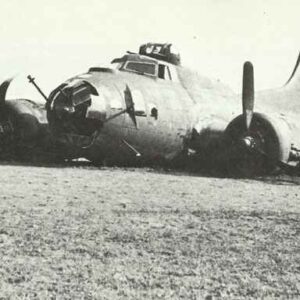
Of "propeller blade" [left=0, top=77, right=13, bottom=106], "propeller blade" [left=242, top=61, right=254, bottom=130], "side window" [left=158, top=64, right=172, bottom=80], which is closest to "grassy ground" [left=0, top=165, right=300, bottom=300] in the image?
"propeller blade" [left=242, top=61, right=254, bottom=130]

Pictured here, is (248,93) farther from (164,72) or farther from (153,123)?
(153,123)

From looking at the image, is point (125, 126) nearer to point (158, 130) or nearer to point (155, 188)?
point (158, 130)

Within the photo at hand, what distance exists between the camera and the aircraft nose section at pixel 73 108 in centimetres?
1570

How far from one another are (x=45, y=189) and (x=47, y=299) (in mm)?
6719

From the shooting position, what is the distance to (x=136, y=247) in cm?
646

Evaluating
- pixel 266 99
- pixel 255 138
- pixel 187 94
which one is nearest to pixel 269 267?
pixel 255 138

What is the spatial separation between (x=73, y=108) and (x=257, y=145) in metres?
5.46

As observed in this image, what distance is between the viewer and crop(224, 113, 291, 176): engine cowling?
643 inches

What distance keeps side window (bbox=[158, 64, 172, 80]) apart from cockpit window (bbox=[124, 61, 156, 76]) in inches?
13.7

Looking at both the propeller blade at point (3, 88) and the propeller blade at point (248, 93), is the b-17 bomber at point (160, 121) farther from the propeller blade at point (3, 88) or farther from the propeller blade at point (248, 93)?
the propeller blade at point (3, 88)

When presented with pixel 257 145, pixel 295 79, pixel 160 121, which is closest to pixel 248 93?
pixel 257 145

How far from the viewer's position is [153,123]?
16297 mm

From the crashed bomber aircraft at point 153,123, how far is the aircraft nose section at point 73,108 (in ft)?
0.09

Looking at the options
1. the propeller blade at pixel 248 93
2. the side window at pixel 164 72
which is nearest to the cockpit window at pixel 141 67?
the side window at pixel 164 72
